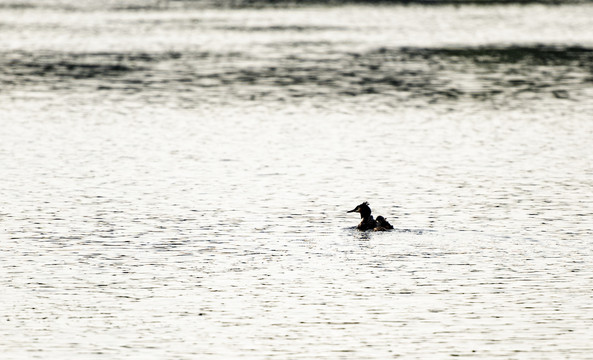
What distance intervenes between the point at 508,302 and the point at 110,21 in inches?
2823

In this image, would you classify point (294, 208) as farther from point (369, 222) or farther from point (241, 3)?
point (241, 3)

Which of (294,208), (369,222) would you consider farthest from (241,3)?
(369,222)

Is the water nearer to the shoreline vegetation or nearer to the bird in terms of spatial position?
the bird

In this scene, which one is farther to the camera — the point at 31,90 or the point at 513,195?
the point at 31,90

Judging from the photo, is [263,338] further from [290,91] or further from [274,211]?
[290,91]

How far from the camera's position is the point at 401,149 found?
33.8 meters

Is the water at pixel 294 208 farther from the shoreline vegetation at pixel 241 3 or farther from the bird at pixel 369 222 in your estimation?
the shoreline vegetation at pixel 241 3

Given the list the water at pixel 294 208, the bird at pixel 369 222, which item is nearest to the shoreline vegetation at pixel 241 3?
the water at pixel 294 208

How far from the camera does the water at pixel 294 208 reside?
17.0 m

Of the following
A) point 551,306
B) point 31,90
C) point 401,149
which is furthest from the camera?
point 31,90

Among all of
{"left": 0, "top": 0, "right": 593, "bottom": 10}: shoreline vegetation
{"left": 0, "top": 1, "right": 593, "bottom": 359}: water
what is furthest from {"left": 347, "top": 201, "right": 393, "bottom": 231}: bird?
{"left": 0, "top": 0, "right": 593, "bottom": 10}: shoreline vegetation

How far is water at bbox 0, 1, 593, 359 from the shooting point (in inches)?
669

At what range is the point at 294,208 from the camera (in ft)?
83.5

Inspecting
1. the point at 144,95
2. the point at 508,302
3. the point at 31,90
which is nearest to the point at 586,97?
the point at 144,95
